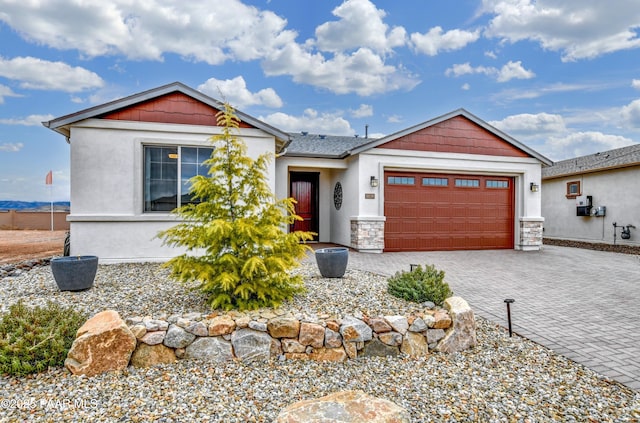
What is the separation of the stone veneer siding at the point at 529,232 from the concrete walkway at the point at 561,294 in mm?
567

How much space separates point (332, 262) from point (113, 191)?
5057mm

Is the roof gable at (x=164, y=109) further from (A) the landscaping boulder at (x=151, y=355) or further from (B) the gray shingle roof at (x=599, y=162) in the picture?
(B) the gray shingle roof at (x=599, y=162)

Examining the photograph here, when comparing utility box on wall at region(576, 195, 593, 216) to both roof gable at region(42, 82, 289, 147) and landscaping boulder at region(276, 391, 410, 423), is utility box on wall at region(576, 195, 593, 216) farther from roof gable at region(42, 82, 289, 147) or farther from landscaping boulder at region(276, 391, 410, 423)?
landscaping boulder at region(276, 391, 410, 423)

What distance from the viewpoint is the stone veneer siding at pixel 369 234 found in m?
9.31

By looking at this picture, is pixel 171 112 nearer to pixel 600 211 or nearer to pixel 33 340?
pixel 33 340

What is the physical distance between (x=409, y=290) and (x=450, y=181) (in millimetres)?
6946

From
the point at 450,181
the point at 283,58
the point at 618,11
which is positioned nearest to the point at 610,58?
the point at 618,11

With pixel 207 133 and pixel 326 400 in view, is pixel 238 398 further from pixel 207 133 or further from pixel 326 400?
pixel 207 133

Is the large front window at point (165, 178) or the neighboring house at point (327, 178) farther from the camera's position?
the large front window at point (165, 178)

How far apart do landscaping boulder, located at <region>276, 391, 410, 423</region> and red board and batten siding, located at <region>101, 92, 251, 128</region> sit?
6.65 meters

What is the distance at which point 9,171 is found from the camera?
13.9m

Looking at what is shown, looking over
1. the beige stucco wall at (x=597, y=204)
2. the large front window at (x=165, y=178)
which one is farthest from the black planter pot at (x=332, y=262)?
the beige stucco wall at (x=597, y=204)

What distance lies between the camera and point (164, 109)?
7223mm

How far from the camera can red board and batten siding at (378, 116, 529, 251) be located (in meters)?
9.73
